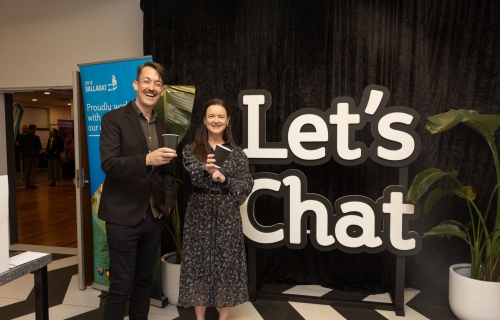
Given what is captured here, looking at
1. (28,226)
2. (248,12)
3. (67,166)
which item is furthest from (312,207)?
(67,166)

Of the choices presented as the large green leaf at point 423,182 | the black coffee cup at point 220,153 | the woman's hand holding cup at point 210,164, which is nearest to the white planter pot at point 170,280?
the woman's hand holding cup at point 210,164

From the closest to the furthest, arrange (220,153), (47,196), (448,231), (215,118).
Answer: (220,153)
(215,118)
(448,231)
(47,196)

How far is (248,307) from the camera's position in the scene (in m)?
2.88

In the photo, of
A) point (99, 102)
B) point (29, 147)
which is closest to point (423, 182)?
point (99, 102)

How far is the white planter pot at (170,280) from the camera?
9.43 feet

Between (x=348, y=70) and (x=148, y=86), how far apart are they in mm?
1832

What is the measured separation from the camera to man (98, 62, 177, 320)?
1.93 metres

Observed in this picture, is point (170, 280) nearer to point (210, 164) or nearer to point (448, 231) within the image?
point (210, 164)

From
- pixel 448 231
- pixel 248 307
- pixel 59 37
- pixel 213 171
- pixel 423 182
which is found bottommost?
pixel 248 307

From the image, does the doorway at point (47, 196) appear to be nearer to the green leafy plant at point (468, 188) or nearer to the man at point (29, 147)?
the man at point (29, 147)

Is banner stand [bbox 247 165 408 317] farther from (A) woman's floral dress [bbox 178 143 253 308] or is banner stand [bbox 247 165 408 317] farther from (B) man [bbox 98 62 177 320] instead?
(B) man [bbox 98 62 177 320]

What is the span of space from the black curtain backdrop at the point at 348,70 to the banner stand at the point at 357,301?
0.33 metres

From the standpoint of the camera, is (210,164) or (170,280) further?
(170,280)

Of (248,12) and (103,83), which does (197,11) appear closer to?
(248,12)
